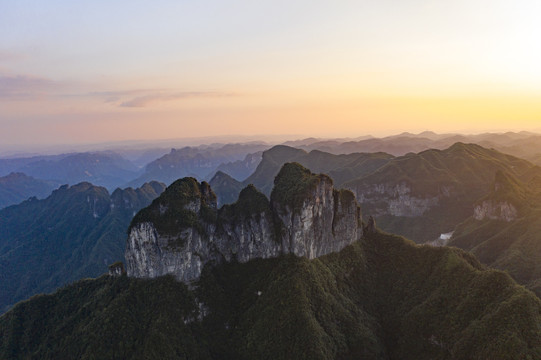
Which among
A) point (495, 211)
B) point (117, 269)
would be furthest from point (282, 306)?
point (495, 211)

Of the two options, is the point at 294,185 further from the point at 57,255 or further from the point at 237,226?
the point at 57,255

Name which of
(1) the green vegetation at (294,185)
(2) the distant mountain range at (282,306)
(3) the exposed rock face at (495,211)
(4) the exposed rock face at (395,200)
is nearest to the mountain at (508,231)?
(3) the exposed rock face at (495,211)

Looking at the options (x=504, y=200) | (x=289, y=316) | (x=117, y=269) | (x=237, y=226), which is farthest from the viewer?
(x=504, y=200)

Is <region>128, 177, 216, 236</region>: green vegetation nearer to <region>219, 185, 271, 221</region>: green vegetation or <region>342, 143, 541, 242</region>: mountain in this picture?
<region>219, 185, 271, 221</region>: green vegetation

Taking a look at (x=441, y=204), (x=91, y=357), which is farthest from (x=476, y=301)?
(x=441, y=204)

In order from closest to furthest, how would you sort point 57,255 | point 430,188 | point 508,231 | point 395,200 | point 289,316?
point 289,316
point 508,231
point 430,188
point 395,200
point 57,255

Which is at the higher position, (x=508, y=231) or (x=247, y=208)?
(x=247, y=208)

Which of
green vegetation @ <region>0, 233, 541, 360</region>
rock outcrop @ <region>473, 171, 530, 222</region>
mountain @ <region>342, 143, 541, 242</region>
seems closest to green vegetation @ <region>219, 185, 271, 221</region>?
green vegetation @ <region>0, 233, 541, 360</region>
